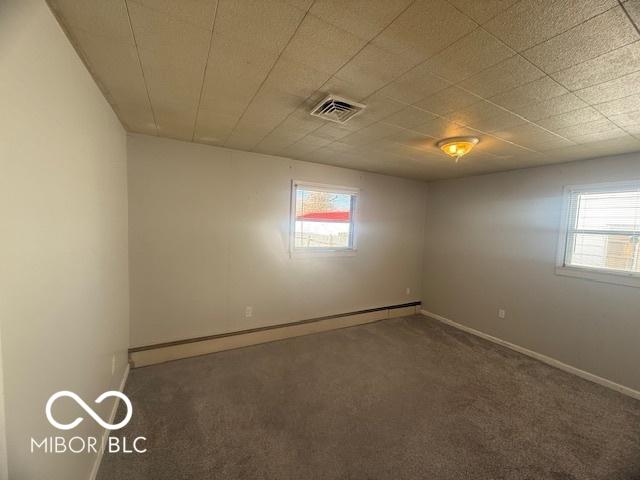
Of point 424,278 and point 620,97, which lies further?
point 424,278

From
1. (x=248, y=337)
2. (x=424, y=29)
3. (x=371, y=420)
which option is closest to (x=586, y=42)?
(x=424, y=29)

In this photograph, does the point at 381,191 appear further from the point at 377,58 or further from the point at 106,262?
the point at 106,262

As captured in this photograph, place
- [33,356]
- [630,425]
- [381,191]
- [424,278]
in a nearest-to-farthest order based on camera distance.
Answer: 1. [33,356]
2. [630,425]
3. [381,191]
4. [424,278]

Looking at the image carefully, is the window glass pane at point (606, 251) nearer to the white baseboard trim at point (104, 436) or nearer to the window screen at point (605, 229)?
the window screen at point (605, 229)

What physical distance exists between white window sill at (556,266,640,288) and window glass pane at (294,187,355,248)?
269 centimetres

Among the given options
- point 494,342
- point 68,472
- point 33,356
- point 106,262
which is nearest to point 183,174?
point 106,262

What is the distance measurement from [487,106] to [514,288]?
2.79 metres

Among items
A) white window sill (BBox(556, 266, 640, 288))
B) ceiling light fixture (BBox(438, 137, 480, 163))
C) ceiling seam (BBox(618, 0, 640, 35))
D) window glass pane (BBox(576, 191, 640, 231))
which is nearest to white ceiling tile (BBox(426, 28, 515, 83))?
ceiling seam (BBox(618, 0, 640, 35))

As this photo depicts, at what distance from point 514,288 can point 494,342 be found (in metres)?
0.83

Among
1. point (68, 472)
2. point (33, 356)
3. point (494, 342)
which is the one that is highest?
point (33, 356)

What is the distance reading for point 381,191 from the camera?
4.32 meters

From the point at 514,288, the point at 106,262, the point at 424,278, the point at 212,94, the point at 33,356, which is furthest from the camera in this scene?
the point at 424,278

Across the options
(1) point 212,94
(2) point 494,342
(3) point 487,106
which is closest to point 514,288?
(2) point 494,342

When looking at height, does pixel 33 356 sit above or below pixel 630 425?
above
